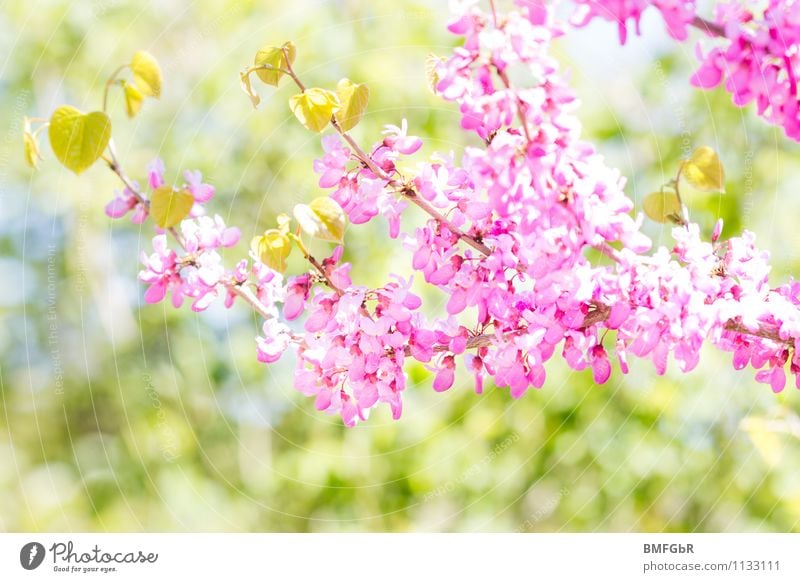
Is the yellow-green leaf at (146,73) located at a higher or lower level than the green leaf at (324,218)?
higher

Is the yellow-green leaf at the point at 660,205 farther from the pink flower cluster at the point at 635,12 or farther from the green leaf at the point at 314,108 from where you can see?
the green leaf at the point at 314,108

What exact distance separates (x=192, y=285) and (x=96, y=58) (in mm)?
1164

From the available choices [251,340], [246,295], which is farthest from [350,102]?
[251,340]

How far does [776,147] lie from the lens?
1.70 meters

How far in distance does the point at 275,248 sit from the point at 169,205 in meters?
0.07

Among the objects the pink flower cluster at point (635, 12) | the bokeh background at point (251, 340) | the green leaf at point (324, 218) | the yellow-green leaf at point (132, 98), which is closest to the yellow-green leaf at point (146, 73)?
the yellow-green leaf at point (132, 98)

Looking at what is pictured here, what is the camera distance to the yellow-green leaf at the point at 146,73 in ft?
1.57

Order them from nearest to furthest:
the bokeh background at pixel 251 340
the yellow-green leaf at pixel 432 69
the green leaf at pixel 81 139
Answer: the green leaf at pixel 81 139
the yellow-green leaf at pixel 432 69
the bokeh background at pixel 251 340

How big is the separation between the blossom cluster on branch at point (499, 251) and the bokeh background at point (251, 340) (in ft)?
3.14

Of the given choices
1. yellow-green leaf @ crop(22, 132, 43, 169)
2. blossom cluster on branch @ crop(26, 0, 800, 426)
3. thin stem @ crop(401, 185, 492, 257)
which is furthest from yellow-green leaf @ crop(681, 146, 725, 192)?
yellow-green leaf @ crop(22, 132, 43, 169)

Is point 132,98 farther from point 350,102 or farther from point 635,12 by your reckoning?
point 635,12

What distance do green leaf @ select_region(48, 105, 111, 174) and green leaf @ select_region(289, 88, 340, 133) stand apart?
0.35 feet
